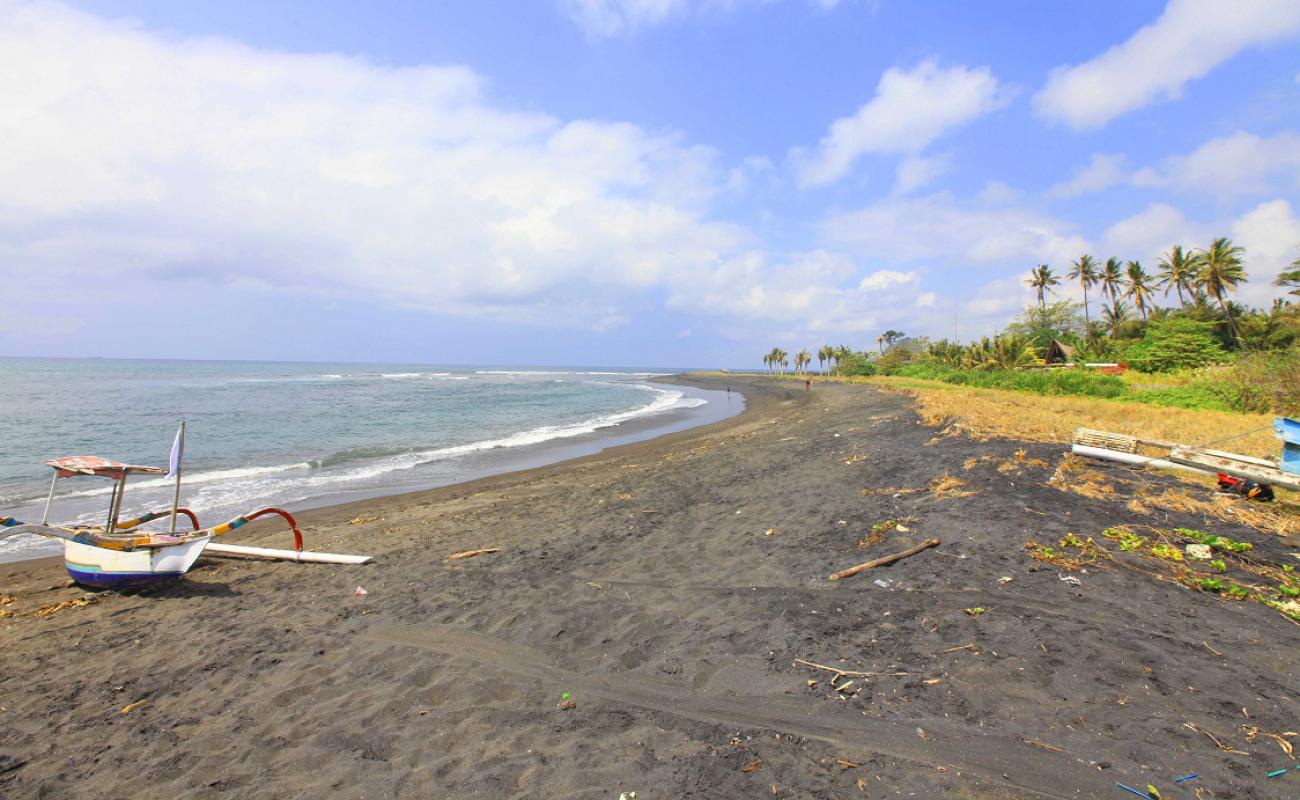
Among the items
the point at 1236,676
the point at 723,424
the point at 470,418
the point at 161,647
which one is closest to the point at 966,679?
the point at 1236,676

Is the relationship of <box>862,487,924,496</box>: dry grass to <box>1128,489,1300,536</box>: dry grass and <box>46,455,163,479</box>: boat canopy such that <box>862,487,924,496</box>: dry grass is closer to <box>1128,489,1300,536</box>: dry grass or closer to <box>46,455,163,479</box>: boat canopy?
<box>1128,489,1300,536</box>: dry grass

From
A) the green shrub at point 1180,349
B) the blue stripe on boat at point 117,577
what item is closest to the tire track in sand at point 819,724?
the blue stripe on boat at point 117,577

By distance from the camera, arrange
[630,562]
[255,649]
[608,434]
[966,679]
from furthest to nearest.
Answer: [608,434]
[630,562]
[255,649]
[966,679]

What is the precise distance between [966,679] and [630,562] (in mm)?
4591

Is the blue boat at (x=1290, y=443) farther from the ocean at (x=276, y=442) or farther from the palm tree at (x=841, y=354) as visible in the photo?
the palm tree at (x=841, y=354)

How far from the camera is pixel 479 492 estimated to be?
49.0 feet

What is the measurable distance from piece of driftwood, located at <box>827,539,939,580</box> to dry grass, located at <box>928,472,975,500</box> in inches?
78.3

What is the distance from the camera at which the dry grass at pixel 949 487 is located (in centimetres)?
872

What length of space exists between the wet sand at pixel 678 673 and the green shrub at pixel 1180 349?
Result: 38.1 metres

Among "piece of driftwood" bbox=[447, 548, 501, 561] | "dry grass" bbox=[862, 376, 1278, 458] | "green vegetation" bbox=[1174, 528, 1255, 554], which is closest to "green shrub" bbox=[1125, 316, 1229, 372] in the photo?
"dry grass" bbox=[862, 376, 1278, 458]

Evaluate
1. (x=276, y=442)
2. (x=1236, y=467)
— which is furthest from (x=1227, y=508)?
(x=276, y=442)

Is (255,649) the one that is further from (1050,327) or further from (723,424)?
(1050,327)

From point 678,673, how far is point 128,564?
26.8 feet

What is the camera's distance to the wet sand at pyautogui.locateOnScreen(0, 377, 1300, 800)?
3.72 m
